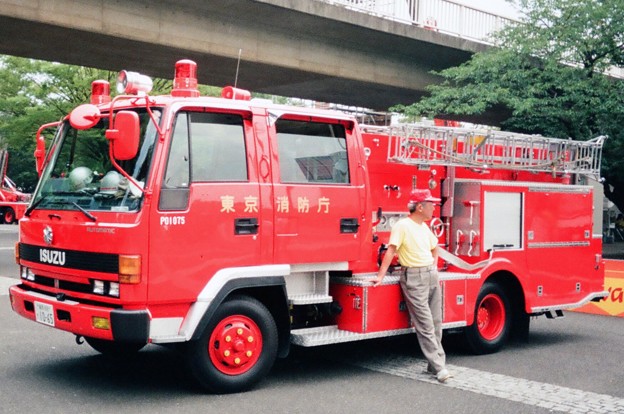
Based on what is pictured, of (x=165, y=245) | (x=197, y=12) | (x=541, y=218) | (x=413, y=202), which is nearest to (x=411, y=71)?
(x=197, y=12)

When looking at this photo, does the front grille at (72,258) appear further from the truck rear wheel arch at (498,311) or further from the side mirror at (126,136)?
the truck rear wheel arch at (498,311)

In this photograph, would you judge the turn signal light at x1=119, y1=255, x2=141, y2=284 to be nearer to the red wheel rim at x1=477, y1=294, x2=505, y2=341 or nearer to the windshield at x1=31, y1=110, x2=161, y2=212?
the windshield at x1=31, y1=110, x2=161, y2=212

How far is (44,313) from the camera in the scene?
22.0 ft

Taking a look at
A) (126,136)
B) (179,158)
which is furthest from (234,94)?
(126,136)

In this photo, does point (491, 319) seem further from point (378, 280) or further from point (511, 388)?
point (378, 280)

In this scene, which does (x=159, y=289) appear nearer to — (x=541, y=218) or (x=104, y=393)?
(x=104, y=393)

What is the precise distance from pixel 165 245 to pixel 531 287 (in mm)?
4796

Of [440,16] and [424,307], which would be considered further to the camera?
[440,16]

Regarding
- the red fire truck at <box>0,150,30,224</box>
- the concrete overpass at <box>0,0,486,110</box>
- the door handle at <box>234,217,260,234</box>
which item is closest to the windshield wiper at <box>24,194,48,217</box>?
the door handle at <box>234,217,260,234</box>

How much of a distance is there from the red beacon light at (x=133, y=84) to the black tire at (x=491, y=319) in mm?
4316

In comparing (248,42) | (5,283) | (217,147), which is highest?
(248,42)

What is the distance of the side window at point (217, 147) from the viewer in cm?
656

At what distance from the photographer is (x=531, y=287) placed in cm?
912

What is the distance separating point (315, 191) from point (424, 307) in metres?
1.57
